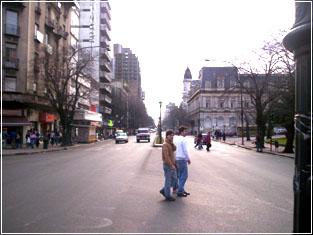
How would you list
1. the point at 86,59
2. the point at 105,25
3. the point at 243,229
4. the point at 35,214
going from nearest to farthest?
1. the point at 243,229
2. the point at 35,214
3. the point at 86,59
4. the point at 105,25

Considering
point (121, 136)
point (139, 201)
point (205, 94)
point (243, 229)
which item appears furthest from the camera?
point (205, 94)

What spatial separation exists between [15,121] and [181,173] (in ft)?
126

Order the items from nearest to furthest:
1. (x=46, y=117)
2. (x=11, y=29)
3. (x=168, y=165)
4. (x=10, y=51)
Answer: (x=168, y=165), (x=11, y=29), (x=10, y=51), (x=46, y=117)

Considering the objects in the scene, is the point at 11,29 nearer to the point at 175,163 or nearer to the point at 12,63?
the point at 12,63

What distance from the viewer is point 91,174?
1853cm

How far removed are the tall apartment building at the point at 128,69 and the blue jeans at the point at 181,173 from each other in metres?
160

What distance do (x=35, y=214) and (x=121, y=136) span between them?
196 ft

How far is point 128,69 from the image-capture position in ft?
613

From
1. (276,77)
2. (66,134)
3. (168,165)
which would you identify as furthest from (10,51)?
(168,165)

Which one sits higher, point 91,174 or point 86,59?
point 86,59

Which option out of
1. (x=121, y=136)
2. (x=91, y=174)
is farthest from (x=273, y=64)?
(x=91, y=174)

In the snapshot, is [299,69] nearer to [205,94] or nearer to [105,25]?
[105,25]

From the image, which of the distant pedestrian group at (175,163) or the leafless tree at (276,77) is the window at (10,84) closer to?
the leafless tree at (276,77)

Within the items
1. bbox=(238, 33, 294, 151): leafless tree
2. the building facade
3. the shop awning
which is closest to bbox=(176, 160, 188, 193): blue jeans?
bbox=(238, 33, 294, 151): leafless tree
